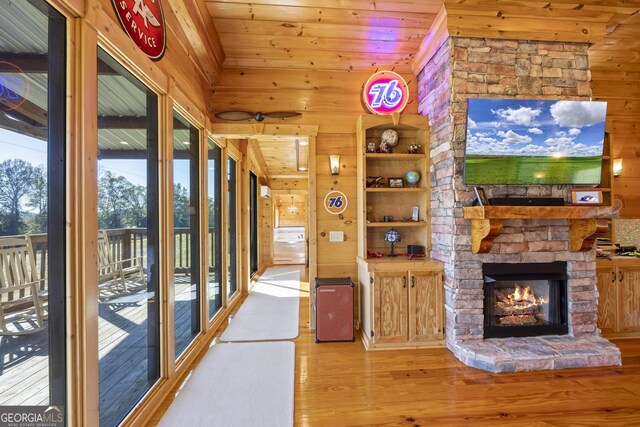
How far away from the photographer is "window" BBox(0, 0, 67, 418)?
1124 mm

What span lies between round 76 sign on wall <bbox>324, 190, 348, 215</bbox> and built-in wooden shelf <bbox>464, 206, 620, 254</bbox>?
1414 millimetres

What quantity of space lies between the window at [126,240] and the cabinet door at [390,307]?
2.09m

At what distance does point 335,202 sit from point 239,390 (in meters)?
2.23

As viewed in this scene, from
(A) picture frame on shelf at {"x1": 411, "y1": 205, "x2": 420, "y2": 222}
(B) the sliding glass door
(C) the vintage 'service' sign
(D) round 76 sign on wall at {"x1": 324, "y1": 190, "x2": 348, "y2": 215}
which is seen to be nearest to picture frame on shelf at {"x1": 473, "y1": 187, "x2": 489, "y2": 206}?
(A) picture frame on shelf at {"x1": 411, "y1": 205, "x2": 420, "y2": 222}

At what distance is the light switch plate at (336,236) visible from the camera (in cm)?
368

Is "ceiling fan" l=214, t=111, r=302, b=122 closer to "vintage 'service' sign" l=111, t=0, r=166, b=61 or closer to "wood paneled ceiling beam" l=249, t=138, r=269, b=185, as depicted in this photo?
"vintage 'service' sign" l=111, t=0, r=166, b=61

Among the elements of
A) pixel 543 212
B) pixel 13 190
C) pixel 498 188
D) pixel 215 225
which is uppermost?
pixel 498 188

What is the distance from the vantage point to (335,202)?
12.1 ft

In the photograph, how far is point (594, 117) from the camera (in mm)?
2869

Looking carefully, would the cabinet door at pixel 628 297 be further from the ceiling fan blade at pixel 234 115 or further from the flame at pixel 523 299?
the ceiling fan blade at pixel 234 115

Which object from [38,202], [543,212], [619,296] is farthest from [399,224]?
[38,202]

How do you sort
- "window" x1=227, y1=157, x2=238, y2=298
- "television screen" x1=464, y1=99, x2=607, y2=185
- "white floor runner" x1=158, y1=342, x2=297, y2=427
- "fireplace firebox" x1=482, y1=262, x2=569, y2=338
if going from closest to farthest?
"white floor runner" x1=158, y1=342, x2=297, y2=427 < "television screen" x1=464, y1=99, x2=607, y2=185 < "fireplace firebox" x1=482, y1=262, x2=569, y2=338 < "window" x1=227, y1=157, x2=238, y2=298

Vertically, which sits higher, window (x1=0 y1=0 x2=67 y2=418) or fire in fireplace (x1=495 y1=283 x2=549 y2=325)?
window (x1=0 y1=0 x2=67 y2=418)

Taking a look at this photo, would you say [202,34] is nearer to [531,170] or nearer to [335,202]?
[335,202]
